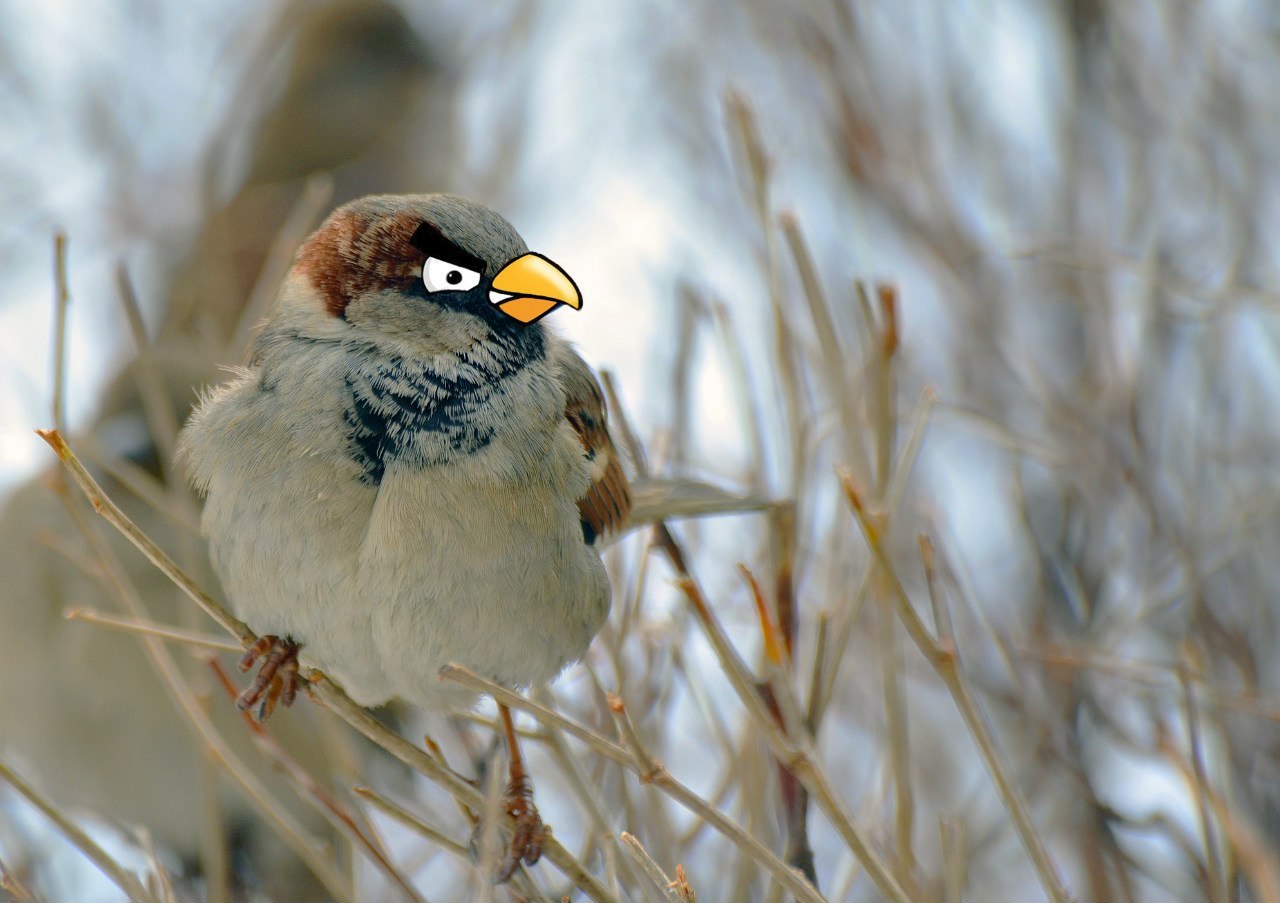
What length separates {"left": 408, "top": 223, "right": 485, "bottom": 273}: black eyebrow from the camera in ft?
7.22

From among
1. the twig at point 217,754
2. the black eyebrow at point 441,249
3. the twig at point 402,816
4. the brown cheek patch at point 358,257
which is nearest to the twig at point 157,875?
the twig at point 217,754

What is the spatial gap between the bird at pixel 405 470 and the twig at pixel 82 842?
0.49 metres

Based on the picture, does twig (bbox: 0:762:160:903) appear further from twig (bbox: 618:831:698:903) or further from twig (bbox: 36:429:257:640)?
twig (bbox: 618:831:698:903)

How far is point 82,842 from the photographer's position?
6.15ft

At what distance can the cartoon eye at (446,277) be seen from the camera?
223 centimetres

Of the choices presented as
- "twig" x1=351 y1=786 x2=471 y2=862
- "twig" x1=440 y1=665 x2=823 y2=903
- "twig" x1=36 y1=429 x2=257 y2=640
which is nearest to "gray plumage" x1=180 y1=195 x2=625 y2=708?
"twig" x1=36 y1=429 x2=257 y2=640

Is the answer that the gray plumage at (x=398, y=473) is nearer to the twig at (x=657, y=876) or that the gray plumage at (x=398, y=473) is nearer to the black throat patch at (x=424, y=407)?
the black throat patch at (x=424, y=407)

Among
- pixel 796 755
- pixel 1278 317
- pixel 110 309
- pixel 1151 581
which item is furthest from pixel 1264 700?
pixel 110 309

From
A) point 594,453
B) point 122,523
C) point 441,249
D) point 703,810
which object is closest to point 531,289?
point 441,249

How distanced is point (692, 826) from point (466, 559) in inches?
28.1

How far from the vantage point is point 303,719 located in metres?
4.05

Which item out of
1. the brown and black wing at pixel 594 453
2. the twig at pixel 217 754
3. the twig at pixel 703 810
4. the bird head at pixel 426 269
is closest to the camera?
the twig at pixel 703 810

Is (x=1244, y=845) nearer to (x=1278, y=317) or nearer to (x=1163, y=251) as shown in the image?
(x=1278, y=317)

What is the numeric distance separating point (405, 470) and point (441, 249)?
37 cm
